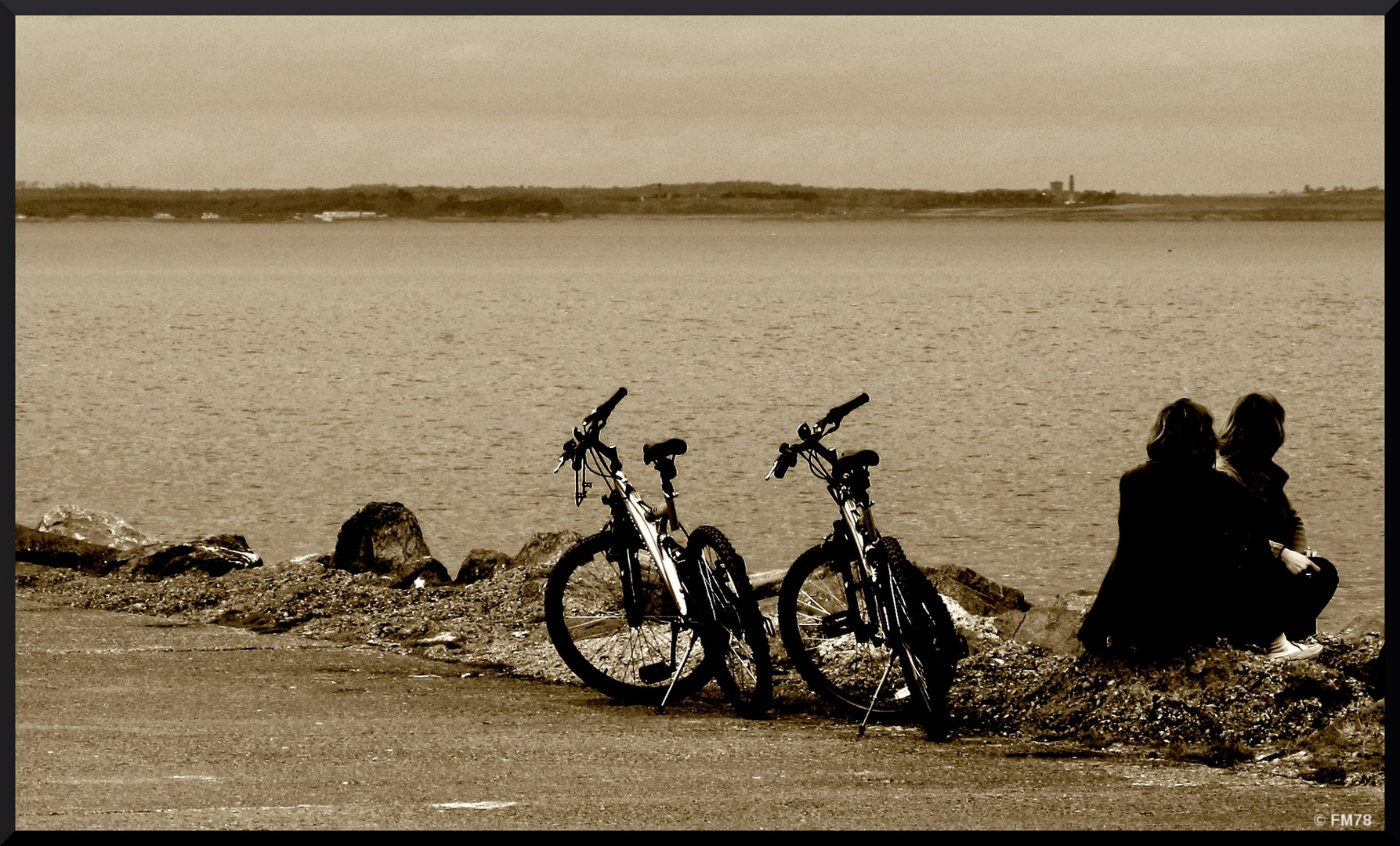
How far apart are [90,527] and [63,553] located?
1631 millimetres

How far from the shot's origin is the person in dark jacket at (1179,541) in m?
6.23

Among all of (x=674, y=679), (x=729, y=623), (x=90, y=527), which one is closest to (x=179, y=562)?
(x=90, y=527)

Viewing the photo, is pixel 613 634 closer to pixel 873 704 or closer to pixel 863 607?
pixel 863 607

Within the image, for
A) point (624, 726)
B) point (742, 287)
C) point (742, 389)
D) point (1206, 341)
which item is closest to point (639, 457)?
point (742, 389)

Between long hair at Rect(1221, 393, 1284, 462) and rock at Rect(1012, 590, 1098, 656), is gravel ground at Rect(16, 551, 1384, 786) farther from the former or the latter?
long hair at Rect(1221, 393, 1284, 462)

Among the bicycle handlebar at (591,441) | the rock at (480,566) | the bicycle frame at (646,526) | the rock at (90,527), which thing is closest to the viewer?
the bicycle frame at (646,526)

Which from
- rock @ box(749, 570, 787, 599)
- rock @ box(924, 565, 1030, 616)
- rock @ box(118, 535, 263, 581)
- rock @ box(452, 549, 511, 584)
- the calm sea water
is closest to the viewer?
rock @ box(924, 565, 1030, 616)

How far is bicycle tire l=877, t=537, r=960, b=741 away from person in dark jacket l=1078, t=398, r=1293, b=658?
58cm

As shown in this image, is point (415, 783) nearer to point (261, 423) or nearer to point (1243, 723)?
point (1243, 723)

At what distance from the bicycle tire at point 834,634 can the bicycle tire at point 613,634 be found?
434 millimetres

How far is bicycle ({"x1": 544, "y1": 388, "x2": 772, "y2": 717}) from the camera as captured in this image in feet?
22.7

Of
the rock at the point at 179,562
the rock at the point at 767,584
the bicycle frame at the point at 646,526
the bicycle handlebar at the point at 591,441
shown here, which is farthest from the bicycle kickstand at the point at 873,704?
the rock at the point at 179,562

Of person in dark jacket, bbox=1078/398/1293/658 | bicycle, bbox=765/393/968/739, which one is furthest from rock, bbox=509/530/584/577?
person in dark jacket, bbox=1078/398/1293/658

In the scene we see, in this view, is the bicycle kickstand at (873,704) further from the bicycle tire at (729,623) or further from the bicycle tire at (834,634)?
the bicycle tire at (729,623)
